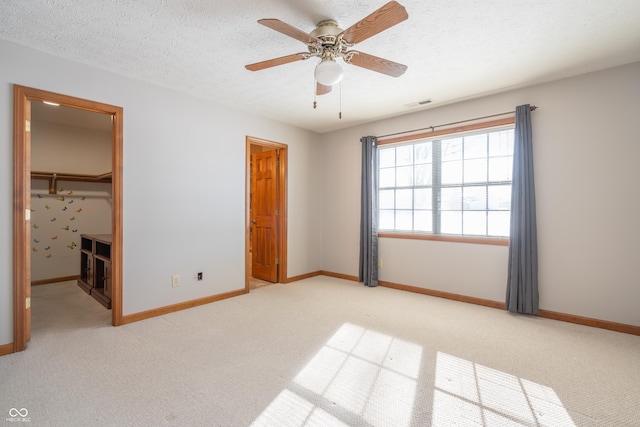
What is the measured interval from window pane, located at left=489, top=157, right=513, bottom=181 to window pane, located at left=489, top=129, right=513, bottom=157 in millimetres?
69

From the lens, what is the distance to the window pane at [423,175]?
13.7 ft

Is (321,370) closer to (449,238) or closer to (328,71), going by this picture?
(328,71)

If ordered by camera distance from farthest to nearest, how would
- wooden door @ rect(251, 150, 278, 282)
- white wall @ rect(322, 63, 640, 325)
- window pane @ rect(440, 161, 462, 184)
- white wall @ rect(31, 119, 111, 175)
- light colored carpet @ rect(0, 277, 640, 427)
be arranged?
wooden door @ rect(251, 150, 278, 282) → white wall @ rect(31, 119, 111, 175) → window pane @ rect(440, 161, 462, 184) → white wall @ rect(322, 63, 640, 325) → light colored carpet @ rect(0, 277, 640, 427)

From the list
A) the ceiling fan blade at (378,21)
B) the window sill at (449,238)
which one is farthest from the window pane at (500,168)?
the ceiling fan blade at (378,21)

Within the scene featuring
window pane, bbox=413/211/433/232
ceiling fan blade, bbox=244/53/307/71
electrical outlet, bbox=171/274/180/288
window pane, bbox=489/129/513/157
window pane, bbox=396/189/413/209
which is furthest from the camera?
window pane, bbox=396/189/413/209

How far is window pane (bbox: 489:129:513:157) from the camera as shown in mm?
3523

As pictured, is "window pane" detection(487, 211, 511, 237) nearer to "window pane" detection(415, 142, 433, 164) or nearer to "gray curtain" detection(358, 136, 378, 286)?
"window pane" detection(415, 142, 433, 164)

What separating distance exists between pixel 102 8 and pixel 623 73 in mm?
4408

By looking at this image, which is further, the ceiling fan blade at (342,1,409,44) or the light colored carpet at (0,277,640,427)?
the light colored carpet at (0,277,640,427)

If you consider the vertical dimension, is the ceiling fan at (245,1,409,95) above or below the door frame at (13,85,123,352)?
above

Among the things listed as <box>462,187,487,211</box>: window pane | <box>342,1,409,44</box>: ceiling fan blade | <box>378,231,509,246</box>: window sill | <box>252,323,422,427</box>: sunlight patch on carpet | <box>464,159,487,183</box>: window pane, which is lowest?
<box>252,323,422,427</box>: sunlight patch on carpet

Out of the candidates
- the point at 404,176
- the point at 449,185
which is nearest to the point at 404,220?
the point at 404,176

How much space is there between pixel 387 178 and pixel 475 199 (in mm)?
1297

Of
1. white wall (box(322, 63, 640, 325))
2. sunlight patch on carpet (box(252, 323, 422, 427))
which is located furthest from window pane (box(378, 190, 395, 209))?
sunlight patch on carpet (box(252, 323, 422, 427))
